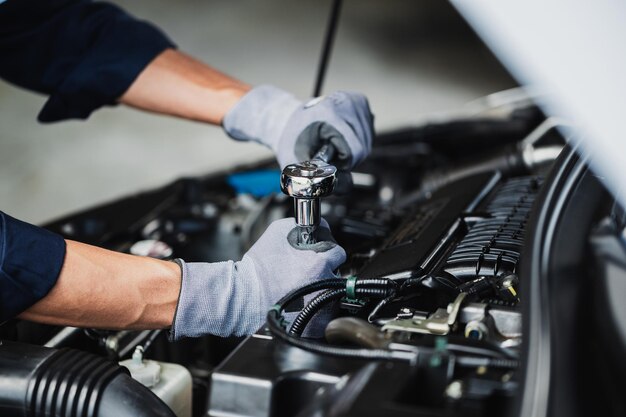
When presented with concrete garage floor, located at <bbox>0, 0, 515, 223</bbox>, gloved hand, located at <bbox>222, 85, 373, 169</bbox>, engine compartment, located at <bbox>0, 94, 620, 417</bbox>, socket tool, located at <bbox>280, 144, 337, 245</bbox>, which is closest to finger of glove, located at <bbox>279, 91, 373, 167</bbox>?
gloved hand, located at <bbox>222, 85, 373, 169</bbox>

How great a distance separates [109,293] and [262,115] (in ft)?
2.02

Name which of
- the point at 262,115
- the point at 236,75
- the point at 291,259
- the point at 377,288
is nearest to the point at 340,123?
the point at 262,115

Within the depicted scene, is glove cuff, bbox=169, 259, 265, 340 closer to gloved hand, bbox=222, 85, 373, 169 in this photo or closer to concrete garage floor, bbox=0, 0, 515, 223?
gloved hand, bbox=222, 85, 373, 169

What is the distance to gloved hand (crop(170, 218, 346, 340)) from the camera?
1002mm

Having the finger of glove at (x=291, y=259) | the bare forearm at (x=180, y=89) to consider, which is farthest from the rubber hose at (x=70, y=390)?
the bare forearm at (x=180, y=89)

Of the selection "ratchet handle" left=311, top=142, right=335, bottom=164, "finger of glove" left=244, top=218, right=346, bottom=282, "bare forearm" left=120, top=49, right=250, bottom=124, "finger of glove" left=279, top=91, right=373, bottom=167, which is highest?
"bare forearm" left=120, top=49, right=250, bottom=124

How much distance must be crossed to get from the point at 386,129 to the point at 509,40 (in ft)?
5.99

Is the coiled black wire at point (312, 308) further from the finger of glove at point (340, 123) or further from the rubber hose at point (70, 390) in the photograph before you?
the finger of glove at point (340, 123)

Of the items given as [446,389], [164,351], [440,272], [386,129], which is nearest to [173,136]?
[386,129]

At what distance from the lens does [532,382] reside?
0.61 metres

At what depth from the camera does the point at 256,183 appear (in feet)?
6.27

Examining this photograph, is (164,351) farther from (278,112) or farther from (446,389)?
(446,389)

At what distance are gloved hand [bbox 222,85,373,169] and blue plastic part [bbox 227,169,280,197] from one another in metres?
0.33

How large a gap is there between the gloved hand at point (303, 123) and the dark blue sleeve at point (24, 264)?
1.64ft
